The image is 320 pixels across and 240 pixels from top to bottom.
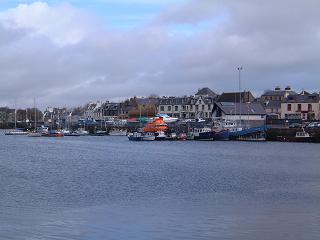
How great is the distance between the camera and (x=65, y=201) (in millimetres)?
28812

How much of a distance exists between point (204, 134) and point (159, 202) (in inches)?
3107

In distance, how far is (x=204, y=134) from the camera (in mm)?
106938

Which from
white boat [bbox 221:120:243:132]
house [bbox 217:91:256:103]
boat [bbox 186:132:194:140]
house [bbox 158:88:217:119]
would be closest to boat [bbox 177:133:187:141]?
boat [bbox 186:132:194:140]

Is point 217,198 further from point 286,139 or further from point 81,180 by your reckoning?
point 286,139

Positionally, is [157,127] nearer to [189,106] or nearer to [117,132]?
[117,132]

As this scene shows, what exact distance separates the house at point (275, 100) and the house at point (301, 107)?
136 inches

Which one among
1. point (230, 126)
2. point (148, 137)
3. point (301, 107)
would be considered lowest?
point (148, 137)

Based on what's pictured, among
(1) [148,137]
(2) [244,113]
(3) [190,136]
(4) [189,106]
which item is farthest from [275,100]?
(1) [148,137]

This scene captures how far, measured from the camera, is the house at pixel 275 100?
141875 mm

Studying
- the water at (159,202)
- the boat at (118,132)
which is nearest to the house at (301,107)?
the boat at (118,132)

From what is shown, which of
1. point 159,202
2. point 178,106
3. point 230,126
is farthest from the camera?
point 178,106

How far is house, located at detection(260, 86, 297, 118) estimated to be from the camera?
465 ft

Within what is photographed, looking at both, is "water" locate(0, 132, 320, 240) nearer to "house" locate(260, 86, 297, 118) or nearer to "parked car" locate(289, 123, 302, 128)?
"parked car" locate(289, 123, 302, 128)

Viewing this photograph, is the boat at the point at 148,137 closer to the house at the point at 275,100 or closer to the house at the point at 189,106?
the house at the point at 275,100
